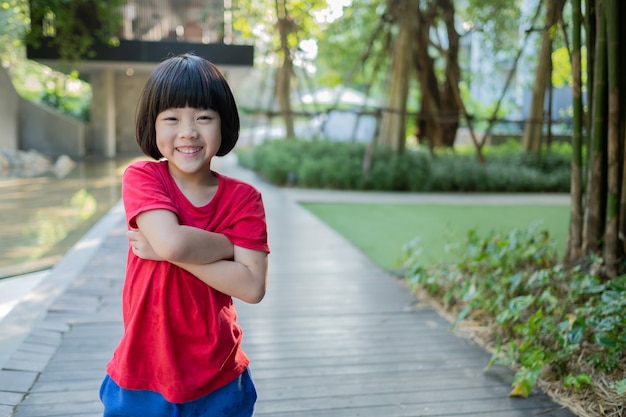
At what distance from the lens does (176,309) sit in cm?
138

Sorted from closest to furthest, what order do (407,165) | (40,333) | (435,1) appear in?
(40,333) → (407,165) → (435,1)

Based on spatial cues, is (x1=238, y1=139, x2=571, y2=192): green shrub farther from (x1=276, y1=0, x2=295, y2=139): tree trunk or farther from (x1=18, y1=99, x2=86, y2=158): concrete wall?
(x1=18, y1=99, x2=86, y2=158): concrete wall

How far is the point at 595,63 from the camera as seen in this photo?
347 centimetres

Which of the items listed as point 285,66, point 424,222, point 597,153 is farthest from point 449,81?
point 597,153

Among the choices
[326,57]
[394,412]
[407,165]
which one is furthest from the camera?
[326,57]

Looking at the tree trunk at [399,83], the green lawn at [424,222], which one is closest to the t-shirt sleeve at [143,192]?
the green lawn at [424,222]

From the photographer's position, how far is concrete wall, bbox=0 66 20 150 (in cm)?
1585

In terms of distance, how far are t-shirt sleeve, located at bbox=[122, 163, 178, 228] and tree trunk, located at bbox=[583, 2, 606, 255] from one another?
8.77 feet

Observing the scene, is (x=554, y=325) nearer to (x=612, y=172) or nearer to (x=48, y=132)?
(x=612, y=172)

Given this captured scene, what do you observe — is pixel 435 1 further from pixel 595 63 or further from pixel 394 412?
pixel 394 412

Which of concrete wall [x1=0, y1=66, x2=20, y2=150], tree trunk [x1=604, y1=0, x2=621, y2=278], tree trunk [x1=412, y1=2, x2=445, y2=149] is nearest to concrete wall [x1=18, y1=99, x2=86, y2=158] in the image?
concrete wall [x1=0, y1=66, x2=20, y2=150]

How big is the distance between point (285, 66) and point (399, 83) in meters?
3.94

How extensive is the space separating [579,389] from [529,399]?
0.19 meters

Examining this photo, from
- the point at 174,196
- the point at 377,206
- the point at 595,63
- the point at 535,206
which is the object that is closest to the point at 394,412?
the point at 174,196
